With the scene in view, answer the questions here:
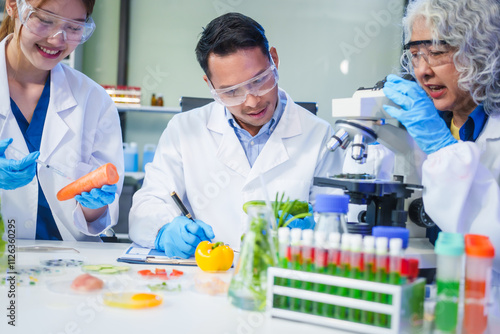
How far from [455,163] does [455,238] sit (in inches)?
18.4

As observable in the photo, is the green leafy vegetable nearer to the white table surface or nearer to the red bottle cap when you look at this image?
the white table surface

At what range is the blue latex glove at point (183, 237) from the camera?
5.12 ft

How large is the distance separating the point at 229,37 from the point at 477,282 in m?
1.26

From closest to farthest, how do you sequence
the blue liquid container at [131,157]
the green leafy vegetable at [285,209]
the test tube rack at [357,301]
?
the test tube rack at [357,301] → the green leafy vegetable at [285,209] → the blue liquid container at [131,157]

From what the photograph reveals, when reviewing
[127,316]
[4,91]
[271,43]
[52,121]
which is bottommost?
[127,316]

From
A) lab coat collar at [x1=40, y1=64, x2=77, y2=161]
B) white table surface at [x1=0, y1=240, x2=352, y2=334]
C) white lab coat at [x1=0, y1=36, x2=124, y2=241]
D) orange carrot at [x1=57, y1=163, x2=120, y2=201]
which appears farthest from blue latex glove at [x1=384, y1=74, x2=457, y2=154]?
lab coat collar at [x1=40, y1=64, x2=77, y2=161]

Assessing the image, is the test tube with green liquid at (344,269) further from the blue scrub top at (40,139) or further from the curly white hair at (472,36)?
the blue scrub top at (40,139)

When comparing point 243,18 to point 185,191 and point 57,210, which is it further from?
point 57,210

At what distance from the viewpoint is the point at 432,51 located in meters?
1.56

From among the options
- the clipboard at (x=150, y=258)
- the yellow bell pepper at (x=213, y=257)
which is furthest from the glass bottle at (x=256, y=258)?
the clipboard at (x=150, y=258)

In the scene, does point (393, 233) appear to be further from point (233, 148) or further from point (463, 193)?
point (233, 148)

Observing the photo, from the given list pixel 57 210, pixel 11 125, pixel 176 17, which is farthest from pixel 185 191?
pixel 176 17

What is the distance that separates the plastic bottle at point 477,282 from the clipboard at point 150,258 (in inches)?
32.0

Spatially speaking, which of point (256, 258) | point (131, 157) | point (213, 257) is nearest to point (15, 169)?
point (213, 257)
